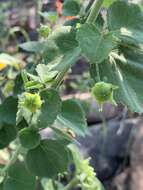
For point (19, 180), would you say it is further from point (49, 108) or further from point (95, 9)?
point (95, 9)

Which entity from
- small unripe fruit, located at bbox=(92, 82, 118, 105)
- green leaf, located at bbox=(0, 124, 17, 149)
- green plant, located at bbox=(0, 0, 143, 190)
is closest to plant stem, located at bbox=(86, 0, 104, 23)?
green plant, located at bbox=(0, 0, 143, 190)

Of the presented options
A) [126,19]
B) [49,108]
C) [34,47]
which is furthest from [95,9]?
[34,47]

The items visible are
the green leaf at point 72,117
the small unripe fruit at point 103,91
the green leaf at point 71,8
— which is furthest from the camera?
the green leaf at point 71,8

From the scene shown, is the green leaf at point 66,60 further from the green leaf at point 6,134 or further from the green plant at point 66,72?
the green leaf at point 6,134

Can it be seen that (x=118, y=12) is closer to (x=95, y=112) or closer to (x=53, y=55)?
(x=53, y=55)

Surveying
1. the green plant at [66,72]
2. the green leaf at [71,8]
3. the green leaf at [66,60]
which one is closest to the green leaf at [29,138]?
the green plant at [66,72]

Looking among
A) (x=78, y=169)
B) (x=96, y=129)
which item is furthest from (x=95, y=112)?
(x=78, y=169)

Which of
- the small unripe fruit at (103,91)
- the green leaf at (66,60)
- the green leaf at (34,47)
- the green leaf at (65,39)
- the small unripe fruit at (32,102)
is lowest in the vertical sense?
the green leaf at (34,47)
